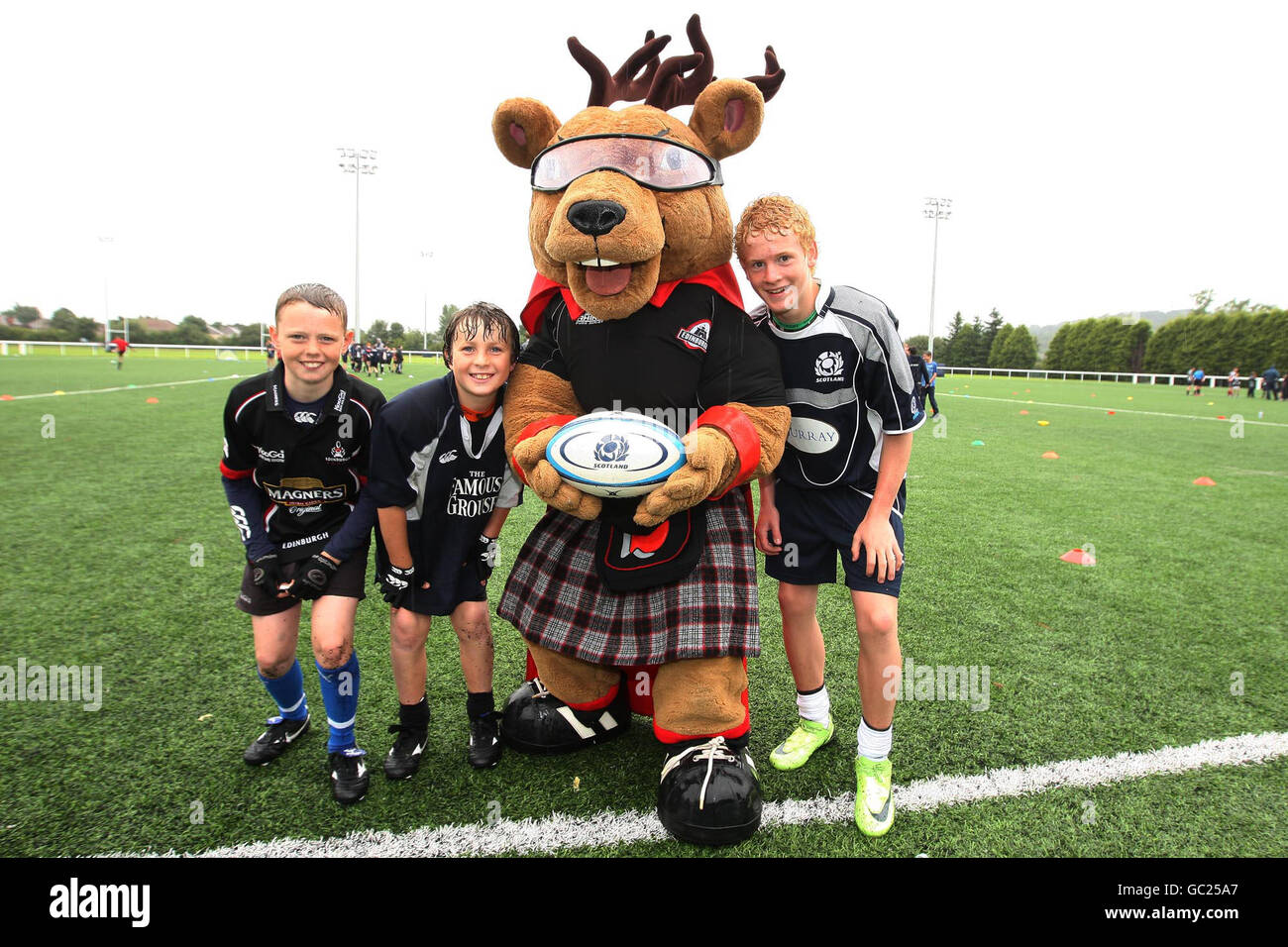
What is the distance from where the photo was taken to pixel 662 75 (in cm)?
246

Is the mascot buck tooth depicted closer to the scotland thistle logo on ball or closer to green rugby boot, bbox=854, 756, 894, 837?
the scotland thistle logo on ball

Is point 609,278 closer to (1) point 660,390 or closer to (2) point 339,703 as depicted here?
(1) point 660,390

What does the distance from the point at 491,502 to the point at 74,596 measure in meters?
3.19

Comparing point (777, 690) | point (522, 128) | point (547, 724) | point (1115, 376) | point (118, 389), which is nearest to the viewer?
point (522, 128)

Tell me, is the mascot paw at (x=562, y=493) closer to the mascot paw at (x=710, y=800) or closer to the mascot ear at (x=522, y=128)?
the mascot paw at (x=710, y=800)

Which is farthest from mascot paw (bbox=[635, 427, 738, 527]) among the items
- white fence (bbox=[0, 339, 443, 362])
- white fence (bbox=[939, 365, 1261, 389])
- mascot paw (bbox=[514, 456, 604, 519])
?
white fence (bbox=[0, 339, 443, 362])

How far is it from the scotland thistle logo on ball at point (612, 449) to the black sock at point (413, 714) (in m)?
1.31

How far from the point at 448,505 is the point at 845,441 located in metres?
1.47

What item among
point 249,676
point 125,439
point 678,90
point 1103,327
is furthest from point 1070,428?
point 1103,327

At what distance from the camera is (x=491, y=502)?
258 cm

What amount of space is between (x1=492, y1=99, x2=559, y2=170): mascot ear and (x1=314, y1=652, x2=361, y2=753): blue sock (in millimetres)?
1988

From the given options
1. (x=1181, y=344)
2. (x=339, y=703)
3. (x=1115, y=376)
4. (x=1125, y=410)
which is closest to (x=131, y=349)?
(x=1125, y=410)

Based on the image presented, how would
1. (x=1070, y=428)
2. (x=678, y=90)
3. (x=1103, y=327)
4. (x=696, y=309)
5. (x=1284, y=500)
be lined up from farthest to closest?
(x=1103, y=327), (x=1070, y=428), (x=1284, y=500), (x=678, y=90), (x=696, y=309)
